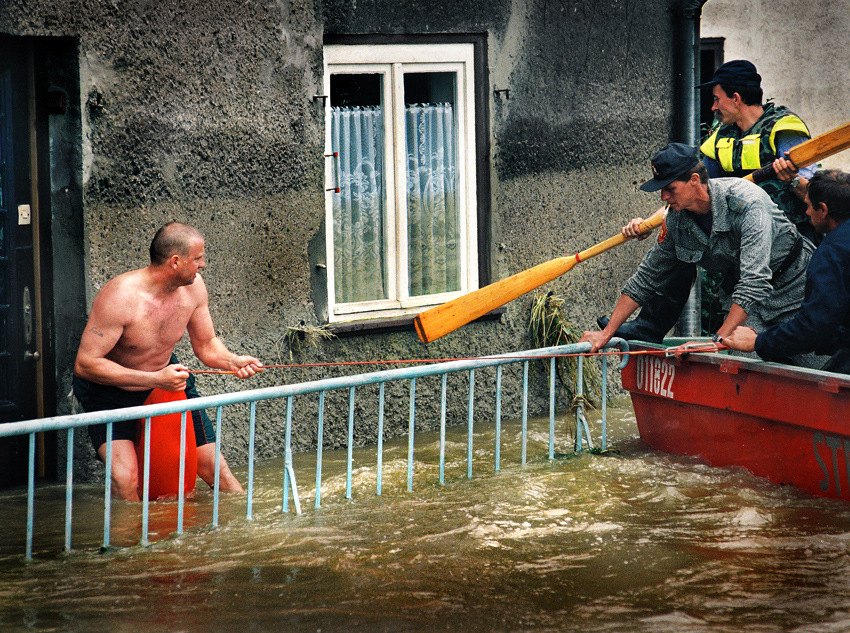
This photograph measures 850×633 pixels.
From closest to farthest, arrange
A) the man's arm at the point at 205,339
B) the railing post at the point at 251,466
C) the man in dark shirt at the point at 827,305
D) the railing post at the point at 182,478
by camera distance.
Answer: the railing post at the point at 182,478, the railing post at the point at 251,466, the man in dark shirt at the point at 827,305, the man's arm at the point at 205,339

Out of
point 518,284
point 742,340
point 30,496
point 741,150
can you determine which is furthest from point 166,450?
point 741,150

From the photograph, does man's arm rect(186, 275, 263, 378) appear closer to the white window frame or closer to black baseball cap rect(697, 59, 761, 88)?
the white window frame

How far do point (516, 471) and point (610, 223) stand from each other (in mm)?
3250

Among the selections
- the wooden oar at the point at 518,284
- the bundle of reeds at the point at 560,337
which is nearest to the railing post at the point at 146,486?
the wooden oar at the point at 518,284

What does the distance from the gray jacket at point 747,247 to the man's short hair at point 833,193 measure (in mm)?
376

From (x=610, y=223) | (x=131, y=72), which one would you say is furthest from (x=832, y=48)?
(x=131, y=72)

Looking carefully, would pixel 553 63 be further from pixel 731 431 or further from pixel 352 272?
pixel 731 431

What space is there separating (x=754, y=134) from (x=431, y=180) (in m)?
2.48

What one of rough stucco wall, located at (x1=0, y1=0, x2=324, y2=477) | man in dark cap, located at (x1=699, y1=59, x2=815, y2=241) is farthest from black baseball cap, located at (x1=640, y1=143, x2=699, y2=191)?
rough stucco wall, located at (x1=0, y1=0, x2=324, y2=477)

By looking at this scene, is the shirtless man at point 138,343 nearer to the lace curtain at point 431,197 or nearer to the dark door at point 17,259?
the dark door at point 17,259

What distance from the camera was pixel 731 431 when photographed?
6.34 meters

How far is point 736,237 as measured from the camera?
6594 millimetres

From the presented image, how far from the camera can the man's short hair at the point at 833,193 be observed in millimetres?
6012

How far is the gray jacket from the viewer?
629 centimetres
